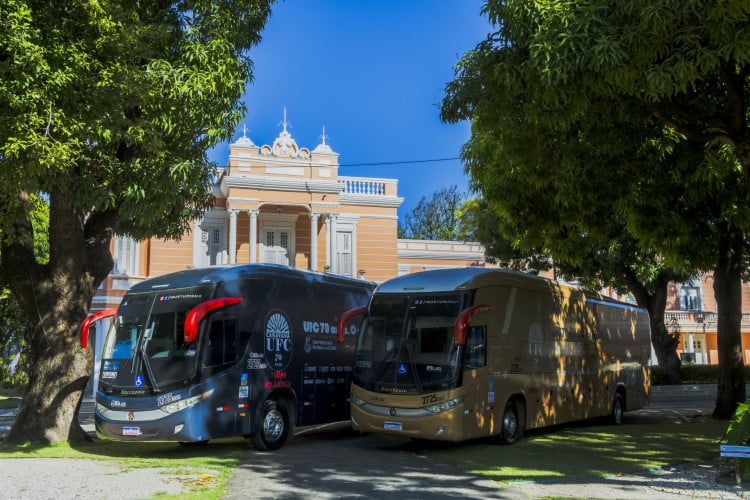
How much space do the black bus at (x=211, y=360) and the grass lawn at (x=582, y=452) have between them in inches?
109

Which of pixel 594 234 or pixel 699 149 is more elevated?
pixel 699 149

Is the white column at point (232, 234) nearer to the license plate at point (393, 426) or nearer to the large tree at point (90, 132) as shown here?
the large tree at point (90, 132)

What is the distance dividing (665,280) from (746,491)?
62.0 feet

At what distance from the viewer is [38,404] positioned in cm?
1312

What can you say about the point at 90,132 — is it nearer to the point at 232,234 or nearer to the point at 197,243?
the point at 232,234

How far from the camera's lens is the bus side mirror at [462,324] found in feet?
38.5

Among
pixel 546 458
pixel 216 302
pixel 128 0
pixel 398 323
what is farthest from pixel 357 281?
pixel 128 0

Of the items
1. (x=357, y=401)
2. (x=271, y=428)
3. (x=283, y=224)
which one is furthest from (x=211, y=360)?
(x=283, y=224)

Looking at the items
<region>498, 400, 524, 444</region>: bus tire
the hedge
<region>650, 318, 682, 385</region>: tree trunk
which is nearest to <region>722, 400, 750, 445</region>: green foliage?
<region>498, 400, 524, 444</region>: bus tire

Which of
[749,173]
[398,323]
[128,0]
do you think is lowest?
[398,323]

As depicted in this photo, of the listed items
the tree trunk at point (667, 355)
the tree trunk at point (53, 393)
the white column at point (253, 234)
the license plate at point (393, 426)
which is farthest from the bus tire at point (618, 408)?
the white column at point (253, 234)

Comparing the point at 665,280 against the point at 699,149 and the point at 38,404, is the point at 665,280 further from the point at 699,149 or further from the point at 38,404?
the point at 38,404

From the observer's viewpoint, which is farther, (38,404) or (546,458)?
(38,404)

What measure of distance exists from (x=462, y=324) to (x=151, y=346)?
5.36m
